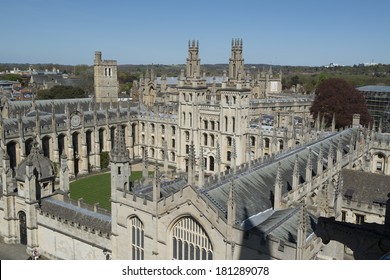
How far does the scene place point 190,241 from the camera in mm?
18781

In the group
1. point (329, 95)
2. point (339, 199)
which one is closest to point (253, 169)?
point (339, 199)

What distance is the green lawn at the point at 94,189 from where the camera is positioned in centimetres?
3703

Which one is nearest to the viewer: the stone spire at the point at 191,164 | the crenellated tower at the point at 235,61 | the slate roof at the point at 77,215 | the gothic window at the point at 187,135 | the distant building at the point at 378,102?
the stone spire at the point at 191,164

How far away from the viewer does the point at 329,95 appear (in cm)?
A: 5603

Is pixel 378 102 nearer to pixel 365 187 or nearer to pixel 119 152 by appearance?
pixel 365 187

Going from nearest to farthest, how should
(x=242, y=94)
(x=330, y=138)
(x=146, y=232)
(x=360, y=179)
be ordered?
(x=146, y=232) → (x=360, y=179) → (x=330, y=138) → (x=242, y=94)

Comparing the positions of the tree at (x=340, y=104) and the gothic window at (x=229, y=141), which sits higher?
the tree at (x=340, y=104)

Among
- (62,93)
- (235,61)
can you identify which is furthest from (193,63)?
(62,93)

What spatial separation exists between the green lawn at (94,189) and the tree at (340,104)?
2681cm

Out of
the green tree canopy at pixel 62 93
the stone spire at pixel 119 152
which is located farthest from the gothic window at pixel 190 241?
the green tree canopy at pixel 62 93

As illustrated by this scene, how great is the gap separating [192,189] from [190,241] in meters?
2.61

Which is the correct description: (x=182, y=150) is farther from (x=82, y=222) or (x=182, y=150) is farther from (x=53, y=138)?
(x=82, y=222)

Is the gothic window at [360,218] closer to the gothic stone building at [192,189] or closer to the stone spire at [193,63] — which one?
the gothic stone building at [192,189]

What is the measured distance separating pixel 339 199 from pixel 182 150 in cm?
3059
